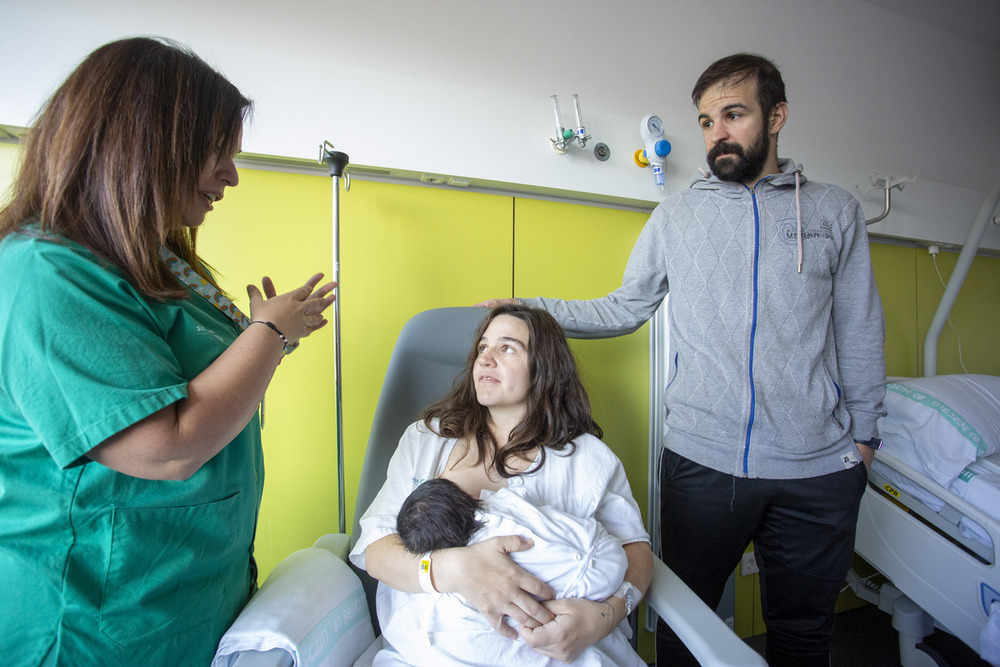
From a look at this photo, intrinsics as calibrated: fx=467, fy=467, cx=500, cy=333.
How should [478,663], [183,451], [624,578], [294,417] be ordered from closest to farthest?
[183,451] → [478,663] → [624,578] → [294,417]

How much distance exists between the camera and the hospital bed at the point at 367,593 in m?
0.70

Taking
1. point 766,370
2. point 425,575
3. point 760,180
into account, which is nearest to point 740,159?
point 760,180

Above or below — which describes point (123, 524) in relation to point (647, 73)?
below

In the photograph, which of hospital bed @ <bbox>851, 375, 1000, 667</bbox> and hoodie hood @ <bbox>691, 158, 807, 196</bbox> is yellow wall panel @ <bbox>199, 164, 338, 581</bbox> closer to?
hoodie hood @ <bbox>691, 158, 807, 196</bbox>

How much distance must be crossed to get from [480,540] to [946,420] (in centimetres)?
169

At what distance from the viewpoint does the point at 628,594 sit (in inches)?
33.3

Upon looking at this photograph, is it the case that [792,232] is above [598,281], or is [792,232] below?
above

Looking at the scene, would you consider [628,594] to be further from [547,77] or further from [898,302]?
[898,302]

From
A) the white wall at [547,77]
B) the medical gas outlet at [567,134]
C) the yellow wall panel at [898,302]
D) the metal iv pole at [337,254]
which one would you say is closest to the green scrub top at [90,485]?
the metal iv pole at [337,254]

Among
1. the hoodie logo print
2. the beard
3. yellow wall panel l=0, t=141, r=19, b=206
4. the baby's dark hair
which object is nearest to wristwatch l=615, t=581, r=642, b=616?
the baby's dark hair

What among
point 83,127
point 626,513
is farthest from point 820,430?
point 83,127

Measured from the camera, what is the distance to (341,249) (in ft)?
4.56

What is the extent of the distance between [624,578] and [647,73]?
1668 millimetres

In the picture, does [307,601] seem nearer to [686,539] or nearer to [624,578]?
[624,578]
